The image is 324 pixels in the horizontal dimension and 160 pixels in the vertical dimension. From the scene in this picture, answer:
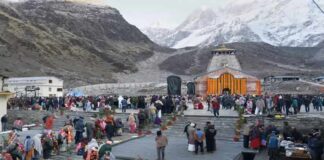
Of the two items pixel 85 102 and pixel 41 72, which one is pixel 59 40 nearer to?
pixel 41 72

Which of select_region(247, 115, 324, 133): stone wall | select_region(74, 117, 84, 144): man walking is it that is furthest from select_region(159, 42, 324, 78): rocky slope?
→ select_region(74, 117, 84, 144): man walking

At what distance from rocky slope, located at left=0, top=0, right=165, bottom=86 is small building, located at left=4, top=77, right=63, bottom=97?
23.0 metres

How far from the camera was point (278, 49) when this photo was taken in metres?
140

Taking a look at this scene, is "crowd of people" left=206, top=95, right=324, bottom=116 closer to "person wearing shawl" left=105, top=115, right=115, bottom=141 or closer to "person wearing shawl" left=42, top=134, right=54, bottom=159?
"person wearing shawl" left=105, top=115, right=115, bottom=141

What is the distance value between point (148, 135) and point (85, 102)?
12105 millimetres

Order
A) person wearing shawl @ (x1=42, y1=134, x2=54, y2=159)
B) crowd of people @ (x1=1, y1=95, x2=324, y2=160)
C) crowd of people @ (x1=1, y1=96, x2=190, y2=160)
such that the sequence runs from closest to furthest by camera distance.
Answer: crowd of people @ (x1=1, y1=96, x2=190, y2=160)
crowd of people @ (x1=1, y1=95, x2=324, y2=160)
person wearing shawl @ (x1=42, y1=134, x2=54, y2=159)

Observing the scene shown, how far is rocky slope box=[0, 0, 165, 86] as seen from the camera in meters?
92.8

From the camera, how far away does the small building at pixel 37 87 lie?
176 feet

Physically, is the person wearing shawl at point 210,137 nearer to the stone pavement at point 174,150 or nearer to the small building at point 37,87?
the stone pavement at point 174,150

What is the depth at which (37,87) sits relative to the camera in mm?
53406

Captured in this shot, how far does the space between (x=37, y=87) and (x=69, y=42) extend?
6201 centimetres

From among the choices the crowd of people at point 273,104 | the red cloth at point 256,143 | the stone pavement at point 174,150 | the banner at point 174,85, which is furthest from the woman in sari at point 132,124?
the banner at point 174,85

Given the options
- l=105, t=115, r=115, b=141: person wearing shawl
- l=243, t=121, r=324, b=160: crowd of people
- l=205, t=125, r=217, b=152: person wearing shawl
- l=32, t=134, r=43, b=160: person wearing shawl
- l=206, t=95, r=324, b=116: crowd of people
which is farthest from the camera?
l=206, t=95, r=324, b=116: crowd of people

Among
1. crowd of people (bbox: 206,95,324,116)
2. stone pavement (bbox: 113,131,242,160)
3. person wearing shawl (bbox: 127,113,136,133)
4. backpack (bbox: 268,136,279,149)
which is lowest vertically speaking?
stone pavement (bbox: 113,131,242,160)
